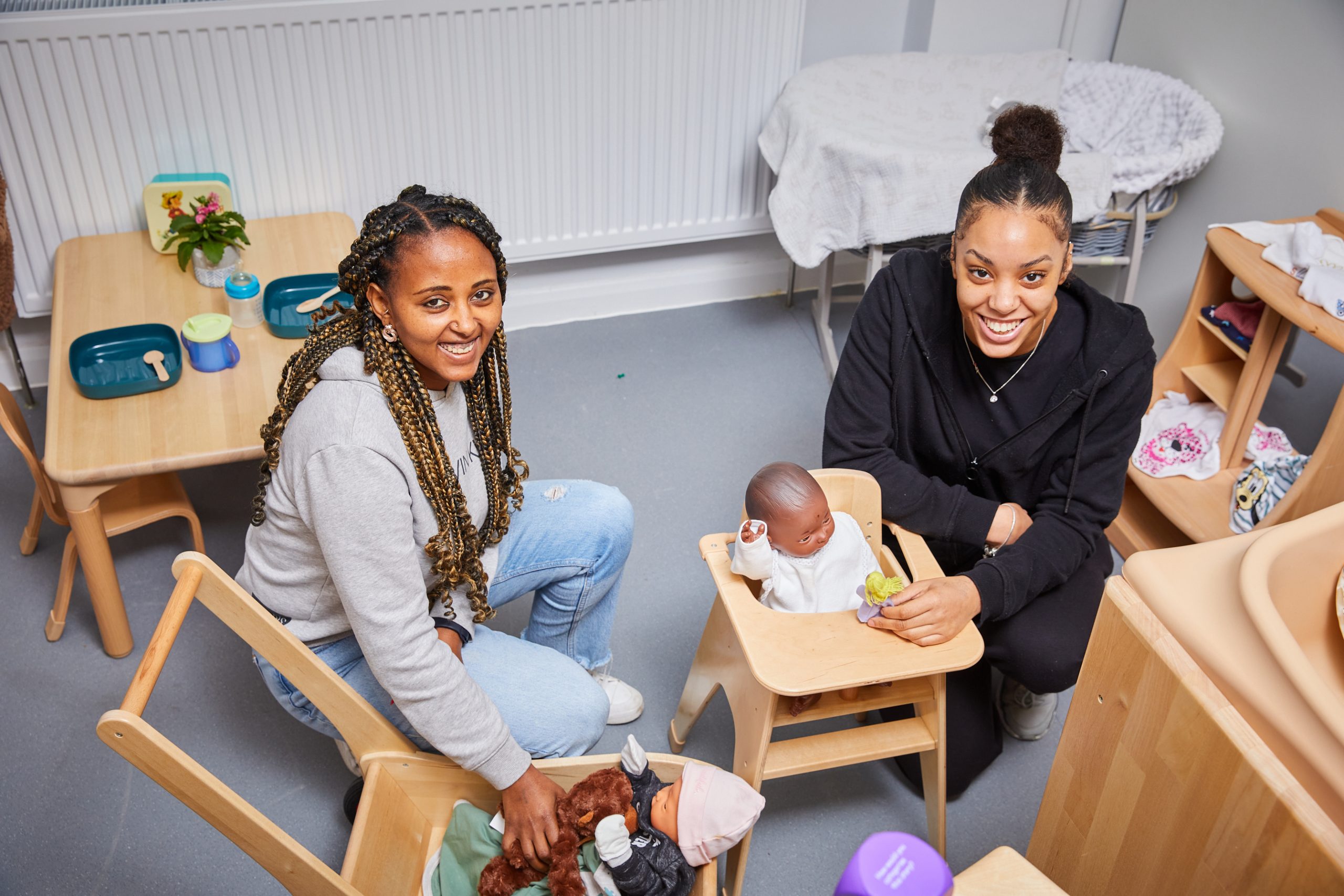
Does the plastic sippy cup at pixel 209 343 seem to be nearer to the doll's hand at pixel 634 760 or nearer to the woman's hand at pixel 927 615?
the doll's hand at pixel 634 760

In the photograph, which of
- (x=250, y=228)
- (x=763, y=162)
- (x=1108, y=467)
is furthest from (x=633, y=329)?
(x=1108, y=467)

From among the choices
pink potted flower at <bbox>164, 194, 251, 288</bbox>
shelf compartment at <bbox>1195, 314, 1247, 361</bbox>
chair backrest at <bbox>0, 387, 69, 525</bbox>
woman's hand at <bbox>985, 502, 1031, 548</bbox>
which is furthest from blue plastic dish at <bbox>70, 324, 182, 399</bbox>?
shelf compartment at <bbox>1195, 314, 1247, 361</bbox>

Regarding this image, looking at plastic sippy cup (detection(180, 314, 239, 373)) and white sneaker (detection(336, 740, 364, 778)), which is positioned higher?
plastic sippy cup (detection(180, 314, 239, 373))

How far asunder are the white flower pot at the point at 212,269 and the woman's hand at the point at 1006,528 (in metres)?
1.57

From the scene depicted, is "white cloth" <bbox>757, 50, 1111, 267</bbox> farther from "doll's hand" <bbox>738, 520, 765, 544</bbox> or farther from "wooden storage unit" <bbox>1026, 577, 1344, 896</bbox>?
"wooden storage unit" <bbox>1026, 577, 1344, 896</bbox>

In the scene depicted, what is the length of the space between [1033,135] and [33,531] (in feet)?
6.94

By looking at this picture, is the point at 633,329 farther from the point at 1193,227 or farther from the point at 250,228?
the point at 1193,227

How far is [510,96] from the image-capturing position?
2582mm

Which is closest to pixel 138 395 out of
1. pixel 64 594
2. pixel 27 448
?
pixel 27 448

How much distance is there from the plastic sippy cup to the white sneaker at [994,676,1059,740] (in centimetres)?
155

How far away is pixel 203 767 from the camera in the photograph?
115 cm

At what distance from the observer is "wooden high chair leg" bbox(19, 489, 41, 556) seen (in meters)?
2.17

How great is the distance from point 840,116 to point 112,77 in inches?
66.4

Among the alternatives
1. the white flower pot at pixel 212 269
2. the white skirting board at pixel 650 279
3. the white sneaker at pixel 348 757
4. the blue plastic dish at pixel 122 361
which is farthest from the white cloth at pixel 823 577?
the white skirting board at pixel 650 279
